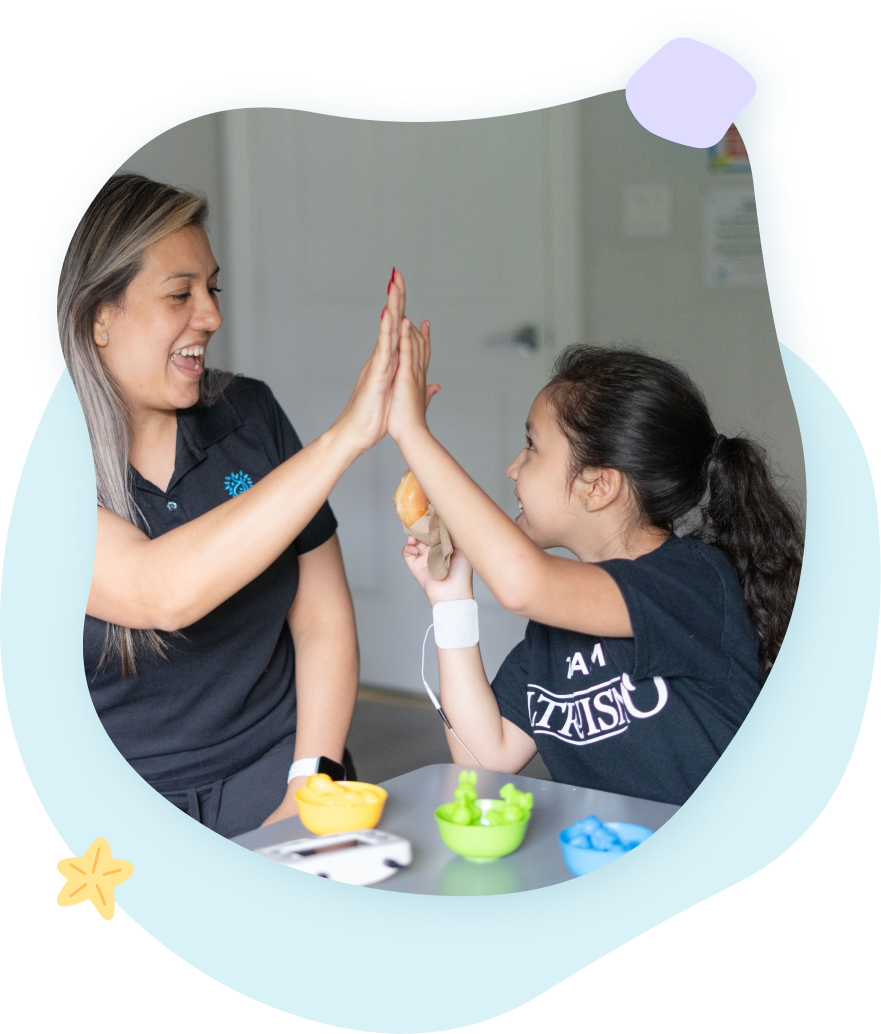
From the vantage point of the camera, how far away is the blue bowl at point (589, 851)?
3.05ft

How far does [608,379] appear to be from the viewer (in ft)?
3.90

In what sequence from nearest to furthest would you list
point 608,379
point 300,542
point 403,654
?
point 608,379, point 300,542, point 403,654

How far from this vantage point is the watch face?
1234mm

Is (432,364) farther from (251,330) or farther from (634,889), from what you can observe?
(634,889)

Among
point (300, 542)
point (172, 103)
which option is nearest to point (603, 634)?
point (300, 542)

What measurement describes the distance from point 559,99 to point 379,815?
2.31 ft

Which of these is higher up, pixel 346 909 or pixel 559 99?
pixel 559 99

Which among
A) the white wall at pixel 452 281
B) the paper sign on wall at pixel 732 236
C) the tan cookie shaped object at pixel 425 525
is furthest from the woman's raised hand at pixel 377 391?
the paper sign on wall at pixel 732 236

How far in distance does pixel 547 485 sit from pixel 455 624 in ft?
0.62

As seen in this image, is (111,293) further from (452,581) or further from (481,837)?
(481,837)

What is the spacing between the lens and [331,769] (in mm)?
1241

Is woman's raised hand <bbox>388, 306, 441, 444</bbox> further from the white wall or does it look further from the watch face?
the white wall

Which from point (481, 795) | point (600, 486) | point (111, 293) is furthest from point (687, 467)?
point (111, 293)

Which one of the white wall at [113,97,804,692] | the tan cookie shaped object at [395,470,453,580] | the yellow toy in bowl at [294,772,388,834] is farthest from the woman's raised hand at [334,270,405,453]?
the white wall at [113,97,804,692]
